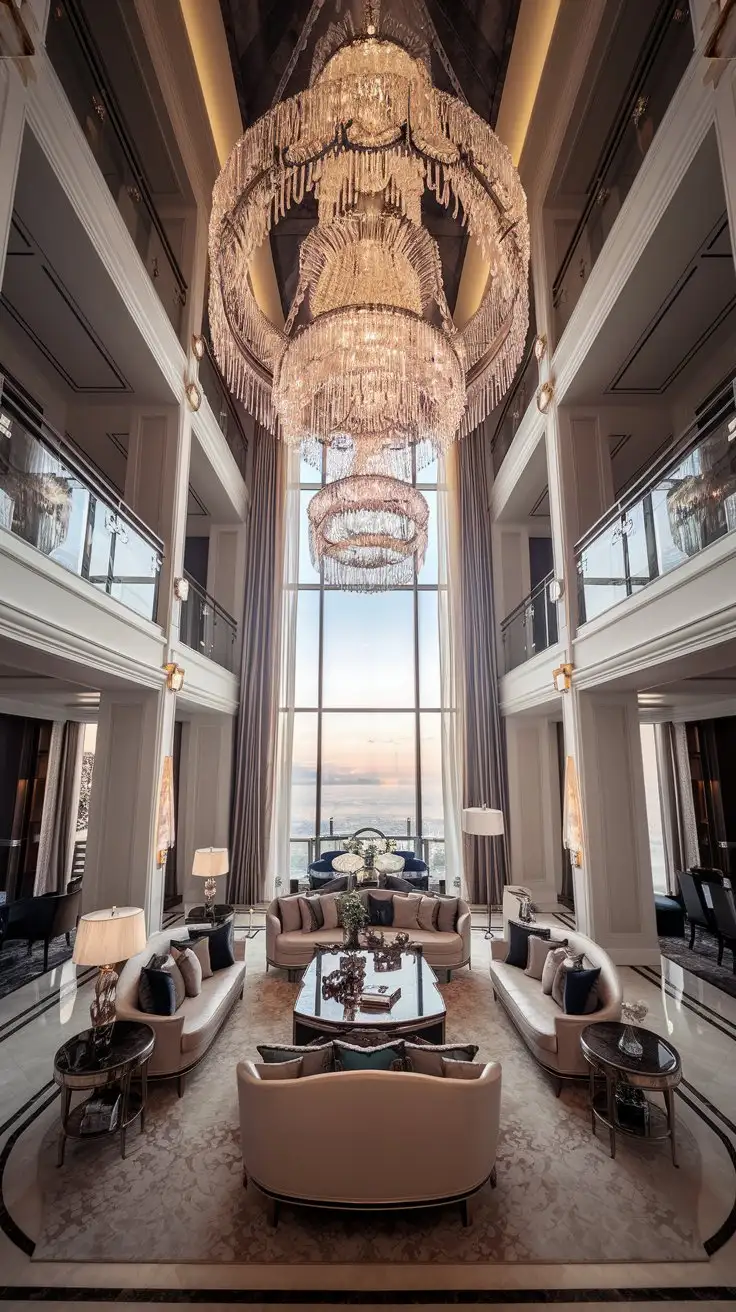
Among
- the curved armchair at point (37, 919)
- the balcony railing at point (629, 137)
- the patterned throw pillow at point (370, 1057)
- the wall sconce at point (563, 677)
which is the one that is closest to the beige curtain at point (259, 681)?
the curved armchair at point (37, 919)

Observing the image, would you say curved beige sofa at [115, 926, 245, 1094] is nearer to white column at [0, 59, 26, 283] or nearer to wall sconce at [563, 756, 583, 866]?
wall sconce at [563, 756, 583, 866]

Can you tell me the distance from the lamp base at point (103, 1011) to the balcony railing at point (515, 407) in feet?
25.5

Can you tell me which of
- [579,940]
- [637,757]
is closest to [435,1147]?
[579,940]

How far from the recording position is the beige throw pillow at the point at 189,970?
14.9 feet

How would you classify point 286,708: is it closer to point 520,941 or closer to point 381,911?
point 381,911

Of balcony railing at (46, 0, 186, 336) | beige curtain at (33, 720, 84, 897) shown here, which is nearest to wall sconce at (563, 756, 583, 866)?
balcony railing at (46, 0, 186, 336)

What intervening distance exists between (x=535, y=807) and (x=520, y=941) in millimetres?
4064

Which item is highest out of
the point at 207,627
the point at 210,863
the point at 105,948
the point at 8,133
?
the point at 8,133

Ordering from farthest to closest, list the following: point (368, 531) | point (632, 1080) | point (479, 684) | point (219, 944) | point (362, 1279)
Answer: point (479, 684) < point (368, 531) < point (219, 944) < point (632, 1080) < point (362, 1279)

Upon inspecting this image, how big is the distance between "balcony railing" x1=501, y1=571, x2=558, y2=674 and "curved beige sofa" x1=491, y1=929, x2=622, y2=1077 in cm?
353

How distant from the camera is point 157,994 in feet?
13.3

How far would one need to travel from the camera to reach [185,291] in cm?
691

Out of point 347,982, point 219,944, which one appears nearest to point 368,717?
point 219,944

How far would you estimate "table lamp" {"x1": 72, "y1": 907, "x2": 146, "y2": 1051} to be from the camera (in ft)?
11.2
